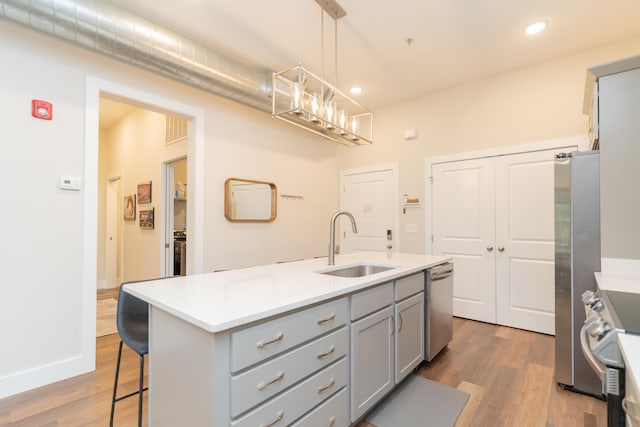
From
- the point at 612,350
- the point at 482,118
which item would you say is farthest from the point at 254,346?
the point at 482,118

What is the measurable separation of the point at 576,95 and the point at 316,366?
3621 millimetres

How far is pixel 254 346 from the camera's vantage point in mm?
1189

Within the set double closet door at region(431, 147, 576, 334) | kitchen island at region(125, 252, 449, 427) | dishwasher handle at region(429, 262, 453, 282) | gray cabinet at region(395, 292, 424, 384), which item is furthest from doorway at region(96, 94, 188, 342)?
double closet door at region(431, 147, 576, 334)

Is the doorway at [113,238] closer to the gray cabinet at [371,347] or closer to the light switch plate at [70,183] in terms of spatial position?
the light switch plate at [70,183]

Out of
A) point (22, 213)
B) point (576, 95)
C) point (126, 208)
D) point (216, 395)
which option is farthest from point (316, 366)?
point (126, 208)

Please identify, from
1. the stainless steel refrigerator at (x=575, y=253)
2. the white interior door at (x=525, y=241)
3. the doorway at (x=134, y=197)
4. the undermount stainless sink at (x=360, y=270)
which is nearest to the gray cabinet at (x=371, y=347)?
the undermount stainless sink at (x=360, y=270)

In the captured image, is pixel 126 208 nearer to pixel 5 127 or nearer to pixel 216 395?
pixel 5 127

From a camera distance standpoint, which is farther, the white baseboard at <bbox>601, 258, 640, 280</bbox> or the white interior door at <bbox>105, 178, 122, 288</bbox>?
the white interior door at <bbox>105, 178, 122, 288</bbox>

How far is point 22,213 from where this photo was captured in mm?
2174

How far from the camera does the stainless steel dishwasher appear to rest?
2463mm

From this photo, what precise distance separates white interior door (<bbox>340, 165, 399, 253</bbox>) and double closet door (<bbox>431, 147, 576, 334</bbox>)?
2.04 feet

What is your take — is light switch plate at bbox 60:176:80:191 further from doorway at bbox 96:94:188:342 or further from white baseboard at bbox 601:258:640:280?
white baseboard at bbox 601:258:640:280

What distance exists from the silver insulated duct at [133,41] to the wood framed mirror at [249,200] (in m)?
0.97

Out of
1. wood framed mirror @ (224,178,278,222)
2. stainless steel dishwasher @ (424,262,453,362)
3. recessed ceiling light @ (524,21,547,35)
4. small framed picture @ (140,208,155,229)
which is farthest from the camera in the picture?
small framed picture @ (140,208,155,229)
